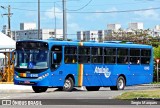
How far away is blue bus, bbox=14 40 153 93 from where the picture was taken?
28.2 metres

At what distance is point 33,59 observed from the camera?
92.4ft

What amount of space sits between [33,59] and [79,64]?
3229 mm

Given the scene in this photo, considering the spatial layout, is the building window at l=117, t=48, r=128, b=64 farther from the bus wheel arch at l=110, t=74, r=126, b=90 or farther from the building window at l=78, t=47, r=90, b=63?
the building window at l=78, t=47, r=90, b=63

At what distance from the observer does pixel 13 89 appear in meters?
33.6

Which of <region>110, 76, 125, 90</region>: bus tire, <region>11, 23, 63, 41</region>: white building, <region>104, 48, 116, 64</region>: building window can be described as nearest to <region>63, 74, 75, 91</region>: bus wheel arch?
<region>104, 48, 116, 64</region>: building window

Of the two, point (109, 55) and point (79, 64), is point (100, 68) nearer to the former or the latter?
point (109, 55)

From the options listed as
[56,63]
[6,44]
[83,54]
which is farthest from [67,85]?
[6,44]

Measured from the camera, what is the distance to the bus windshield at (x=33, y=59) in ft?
91.9

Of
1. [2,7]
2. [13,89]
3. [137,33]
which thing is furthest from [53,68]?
[137,33]

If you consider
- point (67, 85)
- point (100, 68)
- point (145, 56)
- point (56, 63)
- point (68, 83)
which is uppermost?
point (145, 56)

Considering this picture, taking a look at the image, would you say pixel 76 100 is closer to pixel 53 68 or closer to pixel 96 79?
pixel 53 68

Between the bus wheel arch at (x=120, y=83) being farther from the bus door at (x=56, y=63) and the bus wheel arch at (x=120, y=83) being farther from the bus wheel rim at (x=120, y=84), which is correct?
the bus door at (x=56, y=63)

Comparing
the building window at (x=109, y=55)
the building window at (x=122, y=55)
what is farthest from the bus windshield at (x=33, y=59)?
the building window at (x=122, y=55)

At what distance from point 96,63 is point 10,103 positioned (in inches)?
470
